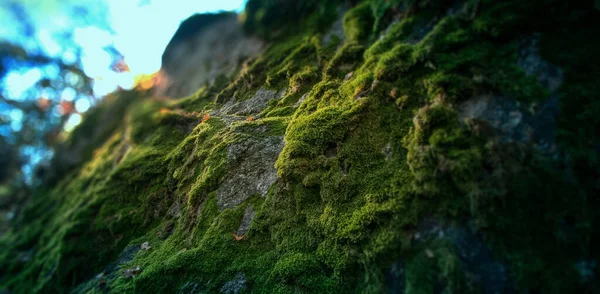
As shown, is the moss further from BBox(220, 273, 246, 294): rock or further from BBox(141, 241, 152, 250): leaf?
BBox(141, 241, 152, 250): leaf

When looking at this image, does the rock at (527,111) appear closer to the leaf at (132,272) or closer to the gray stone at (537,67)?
the gray stone at (537,67)

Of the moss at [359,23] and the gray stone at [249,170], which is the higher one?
the moss at [359,23]

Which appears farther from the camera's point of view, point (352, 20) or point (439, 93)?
point (352, 20)

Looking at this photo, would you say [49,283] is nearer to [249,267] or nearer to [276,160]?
[249,267]

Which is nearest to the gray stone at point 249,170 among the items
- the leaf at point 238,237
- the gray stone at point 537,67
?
the leaf at point 238,237

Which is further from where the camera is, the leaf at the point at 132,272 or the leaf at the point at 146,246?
the leaf at the point at 146,246

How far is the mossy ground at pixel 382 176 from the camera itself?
2936mm

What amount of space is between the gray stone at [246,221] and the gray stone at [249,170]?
24 cm

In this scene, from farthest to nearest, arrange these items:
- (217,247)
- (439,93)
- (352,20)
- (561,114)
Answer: (352,20) < (217,247) < (439,93) < (561,114)

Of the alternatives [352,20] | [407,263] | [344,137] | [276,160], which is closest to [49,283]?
[276,160]

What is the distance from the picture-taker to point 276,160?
4.73m

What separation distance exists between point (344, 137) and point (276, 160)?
3.66ft

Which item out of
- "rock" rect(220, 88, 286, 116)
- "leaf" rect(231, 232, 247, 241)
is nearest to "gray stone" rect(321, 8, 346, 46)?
"rock" rect(220, 88, 286, 116)

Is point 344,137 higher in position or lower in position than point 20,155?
lower
